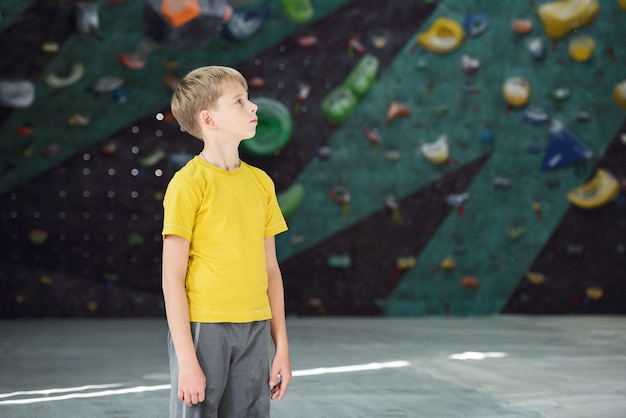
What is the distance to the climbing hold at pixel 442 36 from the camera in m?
4.93

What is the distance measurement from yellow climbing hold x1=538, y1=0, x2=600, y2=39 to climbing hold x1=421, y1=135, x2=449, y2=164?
0.90m

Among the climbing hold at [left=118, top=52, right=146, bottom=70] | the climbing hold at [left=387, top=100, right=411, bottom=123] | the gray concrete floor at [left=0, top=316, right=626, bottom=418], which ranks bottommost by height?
the gray concrete floor at [left=0, top=316, right=626, bottom=418]

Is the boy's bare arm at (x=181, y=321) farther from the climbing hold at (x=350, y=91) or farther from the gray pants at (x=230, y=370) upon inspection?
the climbing hold at (x=350, y=91)

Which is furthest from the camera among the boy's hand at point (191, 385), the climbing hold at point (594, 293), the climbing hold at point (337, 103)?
the climbing hold at point (594, 293)

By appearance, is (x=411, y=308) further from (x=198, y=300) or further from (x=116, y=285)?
(x=198, y=300)

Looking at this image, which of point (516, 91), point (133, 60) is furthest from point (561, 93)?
point (133, 60)

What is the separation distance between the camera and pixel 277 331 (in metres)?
1.47

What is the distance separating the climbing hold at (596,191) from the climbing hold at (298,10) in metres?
1.85

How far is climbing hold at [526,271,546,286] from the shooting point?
5.06 meters

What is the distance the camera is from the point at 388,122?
4.94 meters

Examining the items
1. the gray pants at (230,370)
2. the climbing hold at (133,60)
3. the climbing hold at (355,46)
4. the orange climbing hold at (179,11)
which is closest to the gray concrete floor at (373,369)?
the gray pants at (230,370)

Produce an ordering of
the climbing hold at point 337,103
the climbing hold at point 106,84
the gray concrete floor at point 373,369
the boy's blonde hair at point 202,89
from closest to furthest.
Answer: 1. the boy's blonde hair at point 202,89
2. the gray concrete floor at point 373,369
3. the climbing hold at point 106,84
4. the climbing hold at point 337,103

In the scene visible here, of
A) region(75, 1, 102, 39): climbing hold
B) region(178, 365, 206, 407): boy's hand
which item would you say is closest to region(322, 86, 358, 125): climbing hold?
region(75, 1, 102, 39): climbing hold

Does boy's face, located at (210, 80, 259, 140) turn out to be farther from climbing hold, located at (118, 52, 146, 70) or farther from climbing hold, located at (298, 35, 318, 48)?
climbing hold, located at (298, 35, 318, 48)
